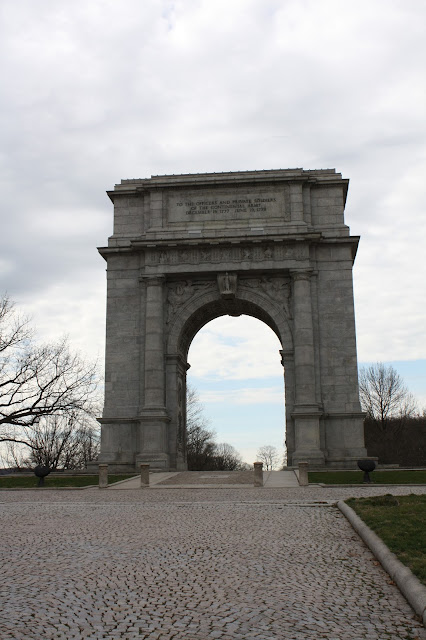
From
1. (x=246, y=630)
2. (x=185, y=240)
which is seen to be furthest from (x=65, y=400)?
(x=246, y=630)

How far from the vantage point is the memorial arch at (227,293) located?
3500 cm

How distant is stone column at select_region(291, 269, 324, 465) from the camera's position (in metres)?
33.7

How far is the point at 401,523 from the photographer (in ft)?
39.4

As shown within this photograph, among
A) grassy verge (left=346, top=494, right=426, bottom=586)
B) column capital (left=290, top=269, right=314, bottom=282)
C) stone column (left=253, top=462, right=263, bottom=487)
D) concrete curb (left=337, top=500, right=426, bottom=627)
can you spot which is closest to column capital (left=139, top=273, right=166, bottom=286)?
column capital (left=290, top=269, right=314, bottom=282)

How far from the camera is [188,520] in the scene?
47.2 ft

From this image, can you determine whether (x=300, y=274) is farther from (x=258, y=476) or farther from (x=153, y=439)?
(x=258, y=476)

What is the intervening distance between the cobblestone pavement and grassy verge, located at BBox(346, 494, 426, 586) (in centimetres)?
40

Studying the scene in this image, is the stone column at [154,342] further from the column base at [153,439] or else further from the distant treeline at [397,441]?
the distant treeline at [397,441]

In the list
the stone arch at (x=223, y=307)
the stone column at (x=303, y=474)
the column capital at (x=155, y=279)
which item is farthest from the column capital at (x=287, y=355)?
the stone column at (x=303, y=474)

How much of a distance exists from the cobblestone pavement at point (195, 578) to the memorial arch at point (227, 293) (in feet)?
63.5

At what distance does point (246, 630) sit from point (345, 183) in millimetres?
33493

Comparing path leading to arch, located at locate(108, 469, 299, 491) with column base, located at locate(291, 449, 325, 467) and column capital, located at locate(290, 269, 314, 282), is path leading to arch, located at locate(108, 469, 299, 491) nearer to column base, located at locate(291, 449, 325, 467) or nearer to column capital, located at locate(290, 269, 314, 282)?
column base, located at locate(291, 449, 325, 467)

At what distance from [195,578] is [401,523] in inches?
181

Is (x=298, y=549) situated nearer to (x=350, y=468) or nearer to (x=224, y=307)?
(x=350, y=468)
